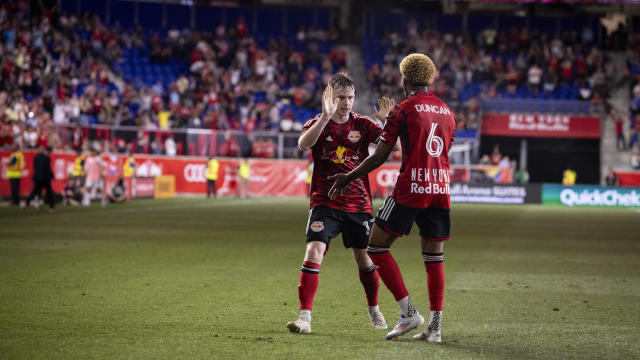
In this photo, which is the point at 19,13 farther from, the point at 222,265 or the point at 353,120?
the point at 353,120

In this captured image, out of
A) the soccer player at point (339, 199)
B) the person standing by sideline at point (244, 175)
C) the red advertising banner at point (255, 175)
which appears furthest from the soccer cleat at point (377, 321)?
the person standing by sideline at point (244, 175)

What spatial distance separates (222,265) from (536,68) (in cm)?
3440

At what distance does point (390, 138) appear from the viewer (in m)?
6.45

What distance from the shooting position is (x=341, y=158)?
7.09 metres

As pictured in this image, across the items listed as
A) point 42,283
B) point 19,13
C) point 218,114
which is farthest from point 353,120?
point 19,13

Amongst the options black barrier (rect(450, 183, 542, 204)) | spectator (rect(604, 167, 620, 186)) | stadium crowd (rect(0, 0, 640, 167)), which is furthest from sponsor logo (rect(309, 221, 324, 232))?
spectator (rect(604, 167, 620, 186))

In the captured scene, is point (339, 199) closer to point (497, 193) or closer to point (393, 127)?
point (393, 127)

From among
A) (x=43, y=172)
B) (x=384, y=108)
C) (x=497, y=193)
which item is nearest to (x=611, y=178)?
(x=497, y=193)

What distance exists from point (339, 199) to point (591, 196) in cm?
2988

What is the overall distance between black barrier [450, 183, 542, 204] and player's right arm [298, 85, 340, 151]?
1129 inches

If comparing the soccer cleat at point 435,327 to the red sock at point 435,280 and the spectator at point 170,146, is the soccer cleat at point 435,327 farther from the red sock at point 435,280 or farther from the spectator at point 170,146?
the spectator at point 170,146

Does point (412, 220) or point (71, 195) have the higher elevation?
point (412, 220)

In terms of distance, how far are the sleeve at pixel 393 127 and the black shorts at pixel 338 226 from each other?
2.90 ft

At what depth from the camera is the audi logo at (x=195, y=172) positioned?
119 ft
